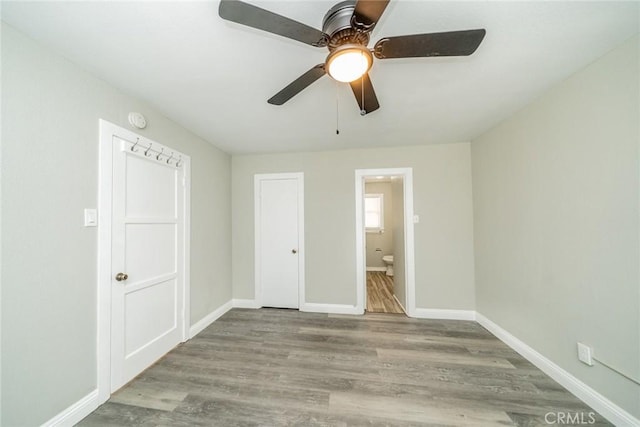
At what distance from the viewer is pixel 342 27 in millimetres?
976

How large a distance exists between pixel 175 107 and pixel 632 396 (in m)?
3.86

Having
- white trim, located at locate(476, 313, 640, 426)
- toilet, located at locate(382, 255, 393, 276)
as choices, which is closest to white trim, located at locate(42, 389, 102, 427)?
white trim, located at locate(476, 313, 640, 426)

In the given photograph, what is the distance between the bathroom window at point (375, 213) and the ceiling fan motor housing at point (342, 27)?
5168 millimetres

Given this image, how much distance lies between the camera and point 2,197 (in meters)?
1.15

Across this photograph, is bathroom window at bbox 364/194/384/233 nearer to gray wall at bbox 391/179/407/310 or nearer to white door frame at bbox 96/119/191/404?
gray wall at bbox 391/179/407/310

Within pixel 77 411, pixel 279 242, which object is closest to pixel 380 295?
pixel 279 242

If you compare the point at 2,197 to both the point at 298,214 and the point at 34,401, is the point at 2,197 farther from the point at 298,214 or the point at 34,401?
the point at 298,214

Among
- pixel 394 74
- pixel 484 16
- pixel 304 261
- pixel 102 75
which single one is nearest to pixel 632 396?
pixel 484 16

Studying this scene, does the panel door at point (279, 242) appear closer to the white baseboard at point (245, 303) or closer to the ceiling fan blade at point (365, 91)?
the white baseboard at point (245, 303)

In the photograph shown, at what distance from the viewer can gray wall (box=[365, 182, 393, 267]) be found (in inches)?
234

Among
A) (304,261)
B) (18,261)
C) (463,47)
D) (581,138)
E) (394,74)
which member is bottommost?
(304,261)

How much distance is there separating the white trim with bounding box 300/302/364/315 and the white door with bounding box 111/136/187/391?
1.57 meters

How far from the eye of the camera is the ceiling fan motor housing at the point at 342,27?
3.15 feet

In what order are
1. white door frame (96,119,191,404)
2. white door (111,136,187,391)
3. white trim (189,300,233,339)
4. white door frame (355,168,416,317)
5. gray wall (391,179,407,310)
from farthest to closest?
gray wall (391,179,407,310) < white door frame (355,168,416,317) < white trim (189,300,233,339) < white door (111,136,187,391) < white door frame (96,119,191,404)
